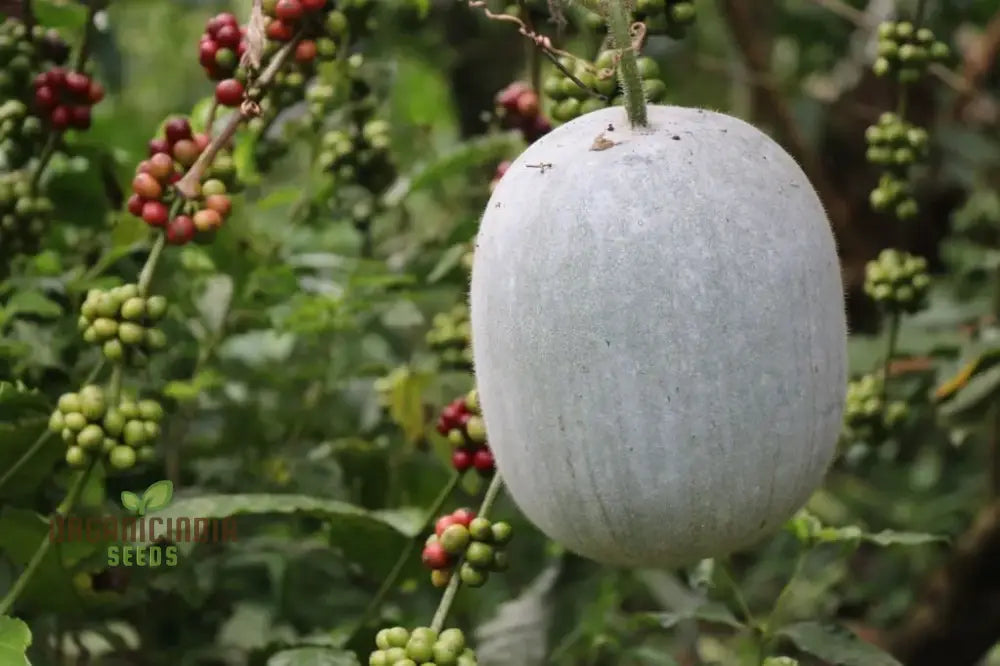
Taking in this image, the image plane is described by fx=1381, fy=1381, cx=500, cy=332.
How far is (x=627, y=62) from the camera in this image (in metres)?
0.80

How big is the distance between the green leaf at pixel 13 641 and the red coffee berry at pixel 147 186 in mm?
310

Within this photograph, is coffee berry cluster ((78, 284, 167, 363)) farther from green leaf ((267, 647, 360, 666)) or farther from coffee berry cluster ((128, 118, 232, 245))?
green leaf ((267, 647, 360, 666))

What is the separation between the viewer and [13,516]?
40.7 inches

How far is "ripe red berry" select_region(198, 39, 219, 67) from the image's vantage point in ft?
3.42

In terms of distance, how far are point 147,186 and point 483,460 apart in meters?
0.32

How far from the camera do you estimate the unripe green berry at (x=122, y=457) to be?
0.96 meters

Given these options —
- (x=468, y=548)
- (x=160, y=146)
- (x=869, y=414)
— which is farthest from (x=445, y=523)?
(x=869, y=414)

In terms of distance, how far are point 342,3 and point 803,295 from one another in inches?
20.3

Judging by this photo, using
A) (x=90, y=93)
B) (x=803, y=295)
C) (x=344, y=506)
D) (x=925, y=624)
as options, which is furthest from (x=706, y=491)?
(x=925, y=624)

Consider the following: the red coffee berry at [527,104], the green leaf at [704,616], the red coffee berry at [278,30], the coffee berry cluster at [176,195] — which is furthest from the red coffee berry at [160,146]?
the green leaf at [704,616]

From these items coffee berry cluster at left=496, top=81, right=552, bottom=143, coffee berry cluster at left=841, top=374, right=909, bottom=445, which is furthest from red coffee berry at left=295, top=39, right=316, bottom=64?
coffee berry cluster at left=841, top=374, right=909, bottom=445

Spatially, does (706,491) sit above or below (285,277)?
above

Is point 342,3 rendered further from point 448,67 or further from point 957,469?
point 957,469

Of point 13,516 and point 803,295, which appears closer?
point 803,295
